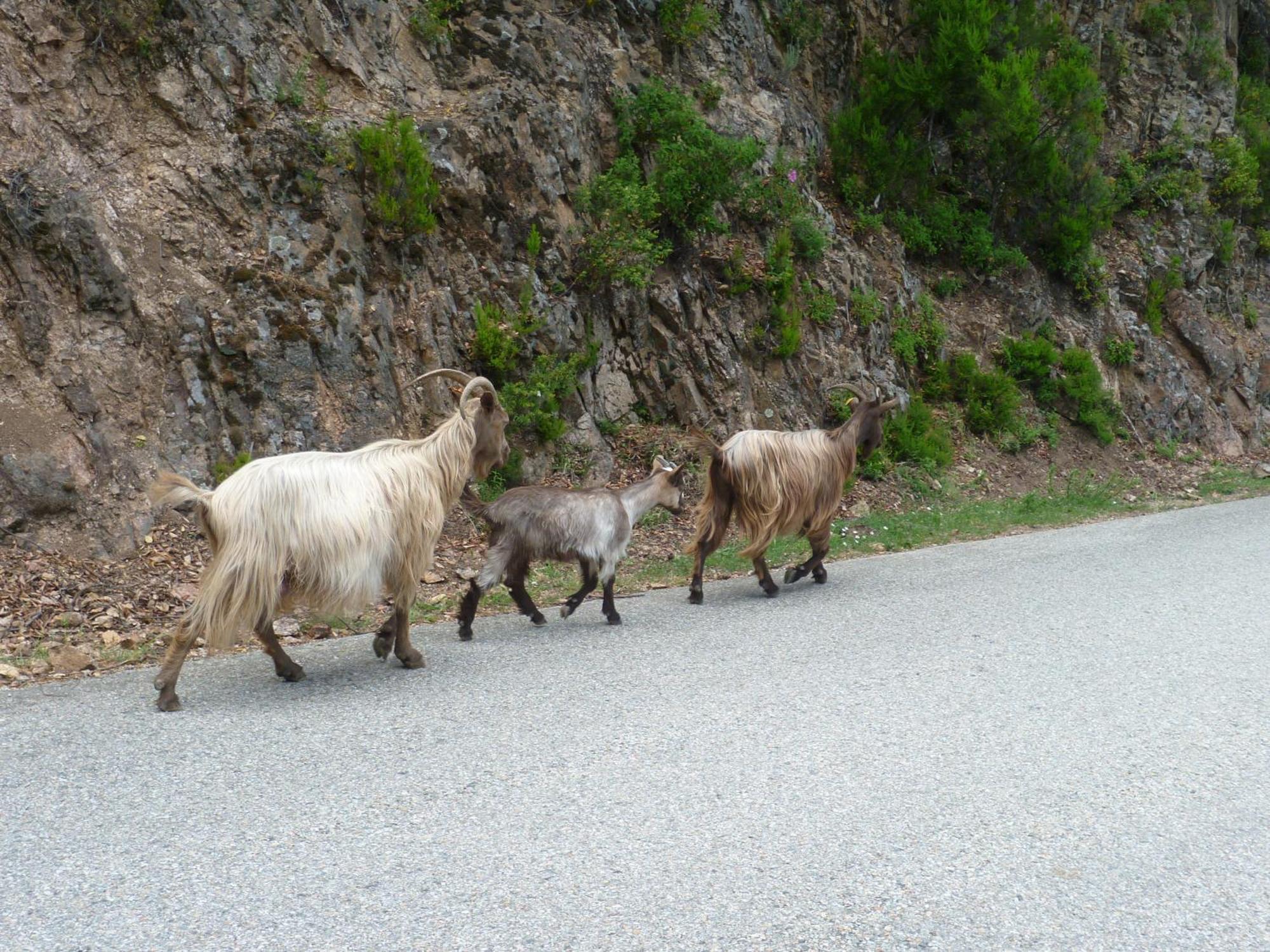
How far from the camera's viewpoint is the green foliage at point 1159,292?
18.8 m

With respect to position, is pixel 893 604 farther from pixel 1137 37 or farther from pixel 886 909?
pixel 1137 37

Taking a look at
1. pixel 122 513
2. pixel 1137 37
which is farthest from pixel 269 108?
pixel 1137 37

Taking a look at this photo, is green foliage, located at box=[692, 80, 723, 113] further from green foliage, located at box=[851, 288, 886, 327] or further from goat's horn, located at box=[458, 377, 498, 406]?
goat's horn, located at box=[458, 377, 498, 406]

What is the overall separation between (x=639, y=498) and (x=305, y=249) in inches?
171

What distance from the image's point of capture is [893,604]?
8.15 m

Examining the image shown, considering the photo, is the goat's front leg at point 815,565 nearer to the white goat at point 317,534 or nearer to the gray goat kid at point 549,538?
the gray goat kid at point 549,538

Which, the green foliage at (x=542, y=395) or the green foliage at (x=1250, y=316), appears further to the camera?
the green foliage at (x=1250, y=316)

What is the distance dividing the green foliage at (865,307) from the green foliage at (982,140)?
7.40ft

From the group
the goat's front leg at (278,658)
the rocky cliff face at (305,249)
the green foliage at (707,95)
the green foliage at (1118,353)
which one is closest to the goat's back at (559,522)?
the goat's front leg at (278,658)

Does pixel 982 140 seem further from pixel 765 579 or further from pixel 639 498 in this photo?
pixel 639 498

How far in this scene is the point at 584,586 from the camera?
25.3 ft

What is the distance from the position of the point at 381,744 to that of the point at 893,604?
4540mm

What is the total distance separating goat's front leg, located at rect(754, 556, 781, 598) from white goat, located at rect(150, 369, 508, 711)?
304 cm

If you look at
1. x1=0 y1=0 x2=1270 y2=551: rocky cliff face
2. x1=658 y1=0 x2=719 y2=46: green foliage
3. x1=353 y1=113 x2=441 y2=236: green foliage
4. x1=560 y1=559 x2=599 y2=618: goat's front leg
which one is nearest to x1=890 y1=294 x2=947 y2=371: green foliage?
x1=0 y1=0 x2=1270 y2=551: rocky cliff face
